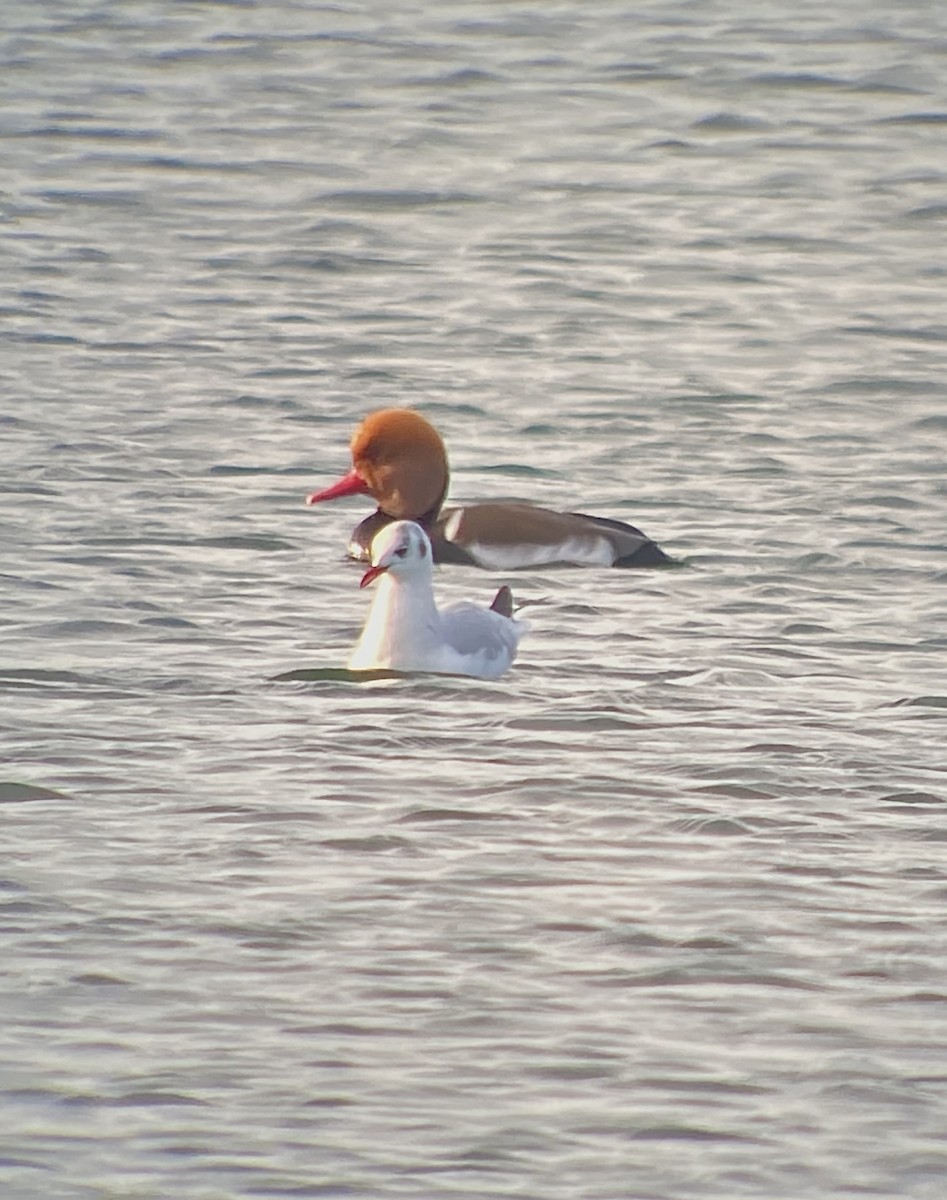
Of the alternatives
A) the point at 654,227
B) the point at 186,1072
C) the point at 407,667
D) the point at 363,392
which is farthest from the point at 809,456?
the point at 186,1072

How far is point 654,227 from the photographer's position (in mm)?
20453

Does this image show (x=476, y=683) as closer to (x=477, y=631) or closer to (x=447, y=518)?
(x=477, y=631)

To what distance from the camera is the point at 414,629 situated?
10.4 meters

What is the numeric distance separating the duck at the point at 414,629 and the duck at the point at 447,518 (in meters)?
1.99

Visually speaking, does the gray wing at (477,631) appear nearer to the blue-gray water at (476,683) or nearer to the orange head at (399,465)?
the blue-gray water at (476,683)

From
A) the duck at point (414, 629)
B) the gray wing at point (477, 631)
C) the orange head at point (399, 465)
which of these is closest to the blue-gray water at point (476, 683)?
the duck at point (414, 629)

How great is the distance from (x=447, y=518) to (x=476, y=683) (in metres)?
3.27

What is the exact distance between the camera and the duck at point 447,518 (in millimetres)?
12570

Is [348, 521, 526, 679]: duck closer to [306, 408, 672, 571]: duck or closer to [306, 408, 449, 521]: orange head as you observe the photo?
[306, 408, 672, 571]: duck

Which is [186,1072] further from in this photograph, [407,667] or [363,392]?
[363,392]

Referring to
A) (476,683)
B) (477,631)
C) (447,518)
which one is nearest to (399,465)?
(447,518)

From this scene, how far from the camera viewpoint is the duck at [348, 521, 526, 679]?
10320 mm

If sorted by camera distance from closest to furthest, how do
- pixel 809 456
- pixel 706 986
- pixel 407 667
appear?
pixel 706 986, pixel 407 667, pixel 809 456

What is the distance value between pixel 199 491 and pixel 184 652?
122 inches
